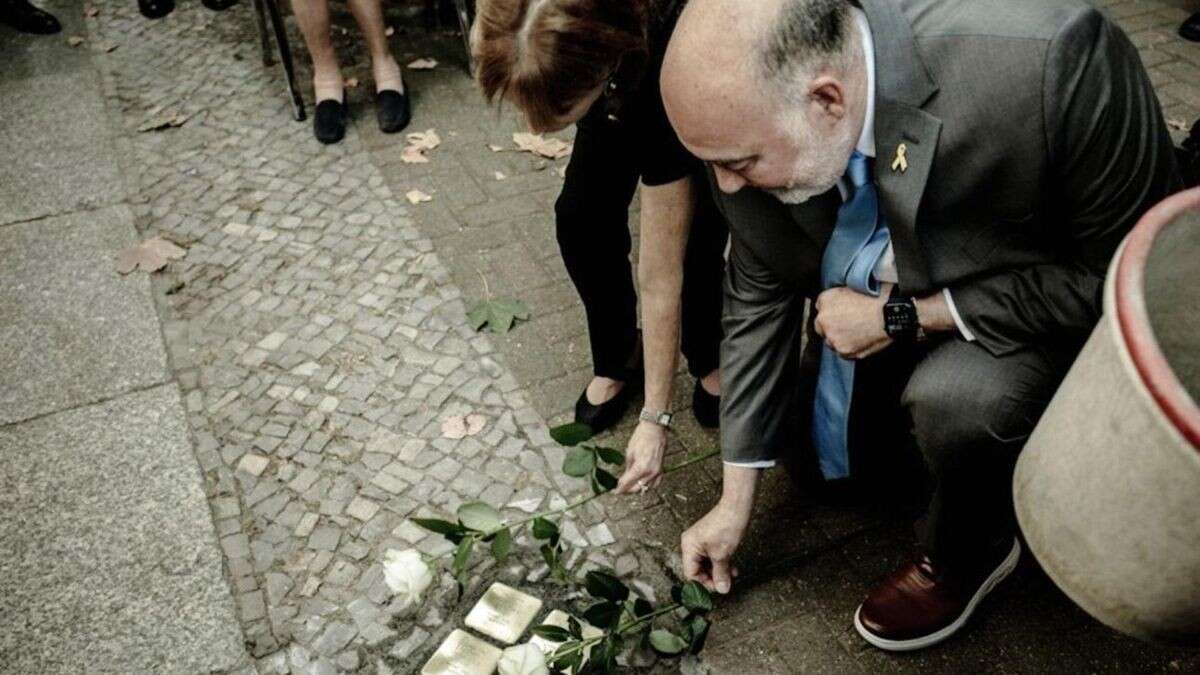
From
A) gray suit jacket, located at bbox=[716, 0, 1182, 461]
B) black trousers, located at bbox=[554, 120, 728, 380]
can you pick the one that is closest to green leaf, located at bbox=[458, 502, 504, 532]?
black trousers, located at bbox=[554, 120, 728, 380]

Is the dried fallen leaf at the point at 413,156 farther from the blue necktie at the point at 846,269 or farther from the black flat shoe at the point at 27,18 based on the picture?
the black flat shoe at the point at 27,18

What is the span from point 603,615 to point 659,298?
2.52 feet

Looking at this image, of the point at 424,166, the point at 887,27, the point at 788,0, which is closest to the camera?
the point at 788,0

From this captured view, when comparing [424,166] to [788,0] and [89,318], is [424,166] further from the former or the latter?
[788,0]

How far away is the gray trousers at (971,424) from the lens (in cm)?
180

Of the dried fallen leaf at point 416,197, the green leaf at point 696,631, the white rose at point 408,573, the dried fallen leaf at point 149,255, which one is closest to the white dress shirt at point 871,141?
the green leaf at point 696,631

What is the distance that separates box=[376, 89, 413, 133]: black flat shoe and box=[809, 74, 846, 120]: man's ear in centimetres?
321

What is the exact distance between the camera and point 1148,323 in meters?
0.92

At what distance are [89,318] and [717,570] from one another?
263cm

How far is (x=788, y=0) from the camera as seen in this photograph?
153 centimetres

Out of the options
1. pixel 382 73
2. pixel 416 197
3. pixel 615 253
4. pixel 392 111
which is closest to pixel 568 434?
pixel 615 253

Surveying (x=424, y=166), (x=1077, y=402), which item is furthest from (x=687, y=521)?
(x=424, y=166)

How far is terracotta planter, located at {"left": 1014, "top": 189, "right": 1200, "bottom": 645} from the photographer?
90 cm

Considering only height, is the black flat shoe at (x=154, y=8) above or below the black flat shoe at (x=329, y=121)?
below
